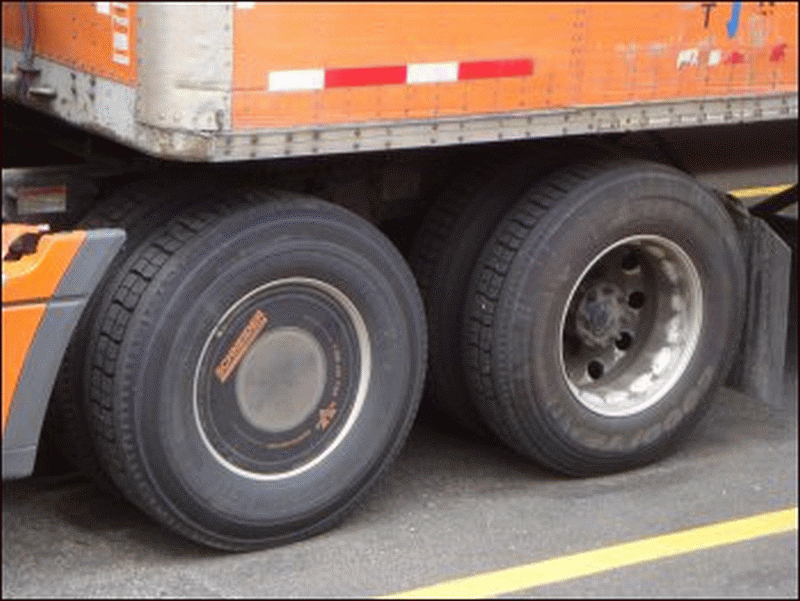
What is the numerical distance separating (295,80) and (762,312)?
7.48ft

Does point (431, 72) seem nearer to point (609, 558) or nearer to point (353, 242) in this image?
point (353, 242)

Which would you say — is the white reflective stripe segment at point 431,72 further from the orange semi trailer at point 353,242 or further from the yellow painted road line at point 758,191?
the yellow painted road line at point 758,191

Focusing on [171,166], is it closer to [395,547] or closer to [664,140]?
[395,547]

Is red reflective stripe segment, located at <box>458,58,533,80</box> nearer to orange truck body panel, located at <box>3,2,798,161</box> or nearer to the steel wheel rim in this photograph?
orange truck body panel, located at <box>3,2,798,161</box>

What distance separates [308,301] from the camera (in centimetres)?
464

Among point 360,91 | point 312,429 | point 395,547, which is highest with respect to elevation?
point 360,91

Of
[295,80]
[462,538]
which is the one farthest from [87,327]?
[462,538]

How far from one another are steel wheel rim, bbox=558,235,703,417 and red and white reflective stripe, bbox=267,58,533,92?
962mm

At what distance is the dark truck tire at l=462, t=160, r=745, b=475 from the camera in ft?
16.5

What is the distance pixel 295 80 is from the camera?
13.7ft

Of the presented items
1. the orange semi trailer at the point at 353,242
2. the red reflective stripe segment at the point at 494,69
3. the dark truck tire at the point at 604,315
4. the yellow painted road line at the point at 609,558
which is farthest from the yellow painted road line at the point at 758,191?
the red reflective stripe segment at the point at 494,69

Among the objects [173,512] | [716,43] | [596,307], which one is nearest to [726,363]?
[596,307]

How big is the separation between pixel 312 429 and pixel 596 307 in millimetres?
1187

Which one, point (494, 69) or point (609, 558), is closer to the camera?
point (494, 69)
